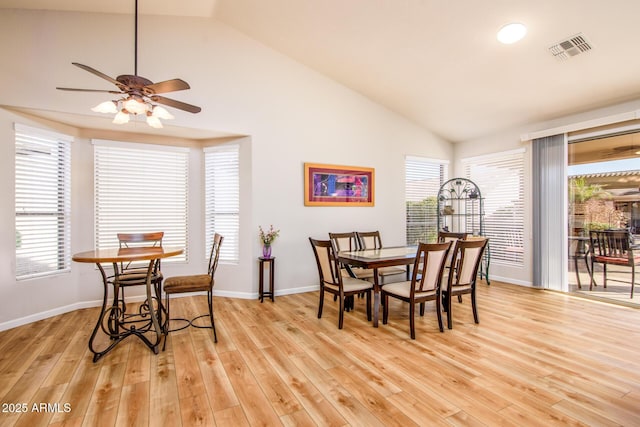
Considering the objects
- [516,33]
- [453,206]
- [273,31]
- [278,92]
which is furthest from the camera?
[453,206]

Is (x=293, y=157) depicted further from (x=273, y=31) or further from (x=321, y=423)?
(x=321, y=423)

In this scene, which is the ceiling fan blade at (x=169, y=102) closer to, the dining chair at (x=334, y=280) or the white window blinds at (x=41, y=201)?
the dining chair at (x=334, y=280)

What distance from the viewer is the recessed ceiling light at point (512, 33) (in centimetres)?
318

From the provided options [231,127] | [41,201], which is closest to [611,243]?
[231,127]

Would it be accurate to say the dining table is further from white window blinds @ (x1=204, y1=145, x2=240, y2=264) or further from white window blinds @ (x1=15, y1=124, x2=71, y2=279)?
white window blinds @ (x1=15, y1=124, x2=71, y2=279)

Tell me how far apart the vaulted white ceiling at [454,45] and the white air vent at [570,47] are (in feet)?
0.18

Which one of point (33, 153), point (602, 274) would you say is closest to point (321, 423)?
point (33, 153)

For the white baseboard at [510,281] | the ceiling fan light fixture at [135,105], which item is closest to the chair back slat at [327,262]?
the ceiling fan light fixture at [135,105]

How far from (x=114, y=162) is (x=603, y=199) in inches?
269

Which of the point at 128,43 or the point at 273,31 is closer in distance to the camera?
the point at 128,43

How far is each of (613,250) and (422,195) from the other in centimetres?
289

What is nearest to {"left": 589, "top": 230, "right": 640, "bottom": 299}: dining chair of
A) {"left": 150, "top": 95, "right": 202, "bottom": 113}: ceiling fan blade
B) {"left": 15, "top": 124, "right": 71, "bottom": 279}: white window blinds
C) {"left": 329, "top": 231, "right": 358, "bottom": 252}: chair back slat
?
{"left": 329, "top": 231, "right": 358, "bottom": 252}: chair back slat

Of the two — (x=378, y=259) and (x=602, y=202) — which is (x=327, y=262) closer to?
(x=378, y=259)

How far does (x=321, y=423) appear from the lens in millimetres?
1831
